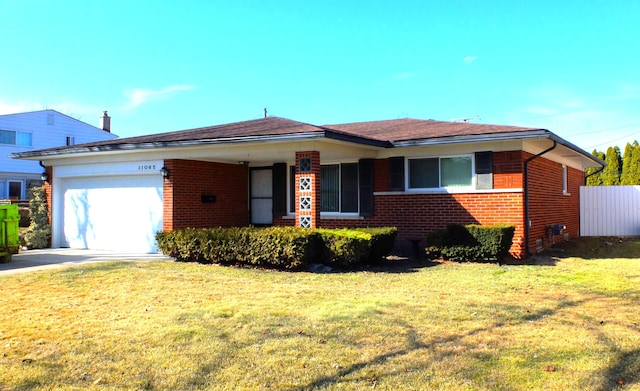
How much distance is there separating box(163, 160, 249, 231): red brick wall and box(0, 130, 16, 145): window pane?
22.9 metres

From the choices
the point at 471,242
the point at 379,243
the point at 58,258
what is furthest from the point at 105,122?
the point at 471,242

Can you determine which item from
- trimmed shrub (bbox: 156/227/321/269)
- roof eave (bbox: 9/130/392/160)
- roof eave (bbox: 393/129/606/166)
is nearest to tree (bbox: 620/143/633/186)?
roof eave (bbox: 393/129/606/166)

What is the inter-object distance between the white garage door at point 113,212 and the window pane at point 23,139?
2030 centimetres

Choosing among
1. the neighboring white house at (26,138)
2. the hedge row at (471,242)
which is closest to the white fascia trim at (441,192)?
the hedge row at (471,242)

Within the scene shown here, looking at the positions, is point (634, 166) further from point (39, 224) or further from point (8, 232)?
point (8, 232)

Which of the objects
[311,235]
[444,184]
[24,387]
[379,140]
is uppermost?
[379,140]

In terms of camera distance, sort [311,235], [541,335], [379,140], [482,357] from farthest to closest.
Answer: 1. [379,140]
2. [311,235]
3. [541,335]
4. [482,357]

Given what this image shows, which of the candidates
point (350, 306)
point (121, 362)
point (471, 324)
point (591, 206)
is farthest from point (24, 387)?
point (591, 206)

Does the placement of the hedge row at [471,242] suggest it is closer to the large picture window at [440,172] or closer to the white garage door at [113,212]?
the large picture window at [440,172]

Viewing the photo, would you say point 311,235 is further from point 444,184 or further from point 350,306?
point 444,184

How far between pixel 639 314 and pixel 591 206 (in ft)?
45.8

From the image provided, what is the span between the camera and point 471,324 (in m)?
5.74

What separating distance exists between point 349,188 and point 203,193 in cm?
402

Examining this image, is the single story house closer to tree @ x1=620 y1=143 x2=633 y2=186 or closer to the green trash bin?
the green trash bin
